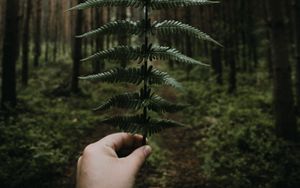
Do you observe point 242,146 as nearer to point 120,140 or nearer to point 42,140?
point 42,140

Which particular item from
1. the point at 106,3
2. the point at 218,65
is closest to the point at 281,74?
the point at 106,3

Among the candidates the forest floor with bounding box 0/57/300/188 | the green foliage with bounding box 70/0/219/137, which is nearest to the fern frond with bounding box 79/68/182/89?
the green foliage with bounding box 70/0/219/137

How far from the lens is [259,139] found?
9.15 m

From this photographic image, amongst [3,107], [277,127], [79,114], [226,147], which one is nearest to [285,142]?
[277,127]

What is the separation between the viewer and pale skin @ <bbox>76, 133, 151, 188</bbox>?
126 centimetres

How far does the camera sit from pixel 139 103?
1486 millimetres

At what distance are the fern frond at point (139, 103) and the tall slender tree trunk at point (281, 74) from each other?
301 inches

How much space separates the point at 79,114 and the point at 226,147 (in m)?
5.05

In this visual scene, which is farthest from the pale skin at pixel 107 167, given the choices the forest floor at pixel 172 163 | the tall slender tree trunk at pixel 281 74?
the tall slender tree trunk at pixel 281 74

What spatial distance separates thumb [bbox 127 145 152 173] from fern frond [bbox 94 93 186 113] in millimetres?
157

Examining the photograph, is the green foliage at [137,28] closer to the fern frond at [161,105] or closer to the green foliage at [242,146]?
the fern frond at [161,105]

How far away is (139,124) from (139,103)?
9 centimetres

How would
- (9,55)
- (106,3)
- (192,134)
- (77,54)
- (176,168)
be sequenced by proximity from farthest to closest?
(77,54)
(9,55)
(192,134)
(176,168)
(106,3)

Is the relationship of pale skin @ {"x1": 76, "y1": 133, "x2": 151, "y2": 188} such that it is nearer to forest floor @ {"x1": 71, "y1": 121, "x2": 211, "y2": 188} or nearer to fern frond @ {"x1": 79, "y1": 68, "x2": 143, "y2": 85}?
fern frond @ {"x1": 79, "y1": 68, "x2": 143, "y2": 85}
